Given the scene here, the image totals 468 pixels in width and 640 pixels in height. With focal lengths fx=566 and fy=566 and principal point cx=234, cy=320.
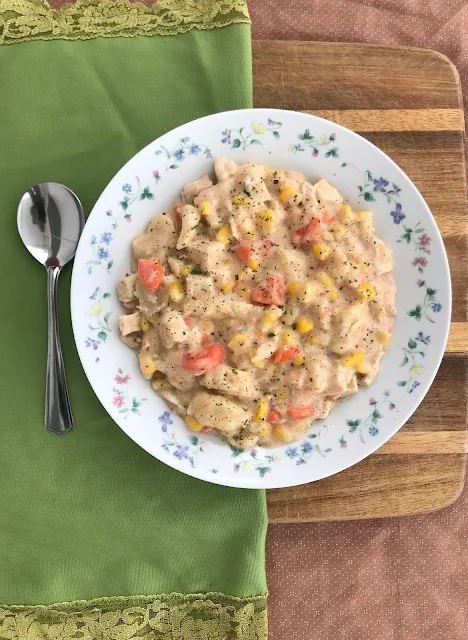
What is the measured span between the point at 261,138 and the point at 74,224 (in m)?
1.22

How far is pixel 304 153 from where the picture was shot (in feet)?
10.4

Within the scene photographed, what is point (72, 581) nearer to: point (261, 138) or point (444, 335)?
point (444, 335)

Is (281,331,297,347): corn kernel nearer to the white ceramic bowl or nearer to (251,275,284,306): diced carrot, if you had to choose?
(251,275,284,306): diced carrot

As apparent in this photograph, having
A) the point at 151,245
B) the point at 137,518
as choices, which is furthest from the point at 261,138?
the point at 137,518

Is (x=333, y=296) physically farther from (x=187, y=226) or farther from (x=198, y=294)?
(x=187, y=226)

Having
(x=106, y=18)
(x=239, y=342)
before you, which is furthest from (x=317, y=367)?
(x=106, y=18)

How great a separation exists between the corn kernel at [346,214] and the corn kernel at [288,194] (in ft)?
0.94

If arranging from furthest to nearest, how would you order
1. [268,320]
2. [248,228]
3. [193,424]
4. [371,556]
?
1. [371,556]
2. [193,424]
3. [248,228]
4. [268,320]

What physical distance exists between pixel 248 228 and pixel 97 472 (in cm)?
173

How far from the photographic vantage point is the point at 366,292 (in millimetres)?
2990

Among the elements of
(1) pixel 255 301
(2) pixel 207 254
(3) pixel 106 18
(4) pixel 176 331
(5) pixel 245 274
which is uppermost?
(3) pixel 106 18

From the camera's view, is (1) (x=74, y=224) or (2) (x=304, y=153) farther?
(1) (x=74, y=224)

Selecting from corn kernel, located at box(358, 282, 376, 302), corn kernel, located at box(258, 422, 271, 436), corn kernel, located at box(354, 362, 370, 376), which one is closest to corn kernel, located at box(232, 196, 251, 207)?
corn kernel, located at box(358, 282, 376, 302)

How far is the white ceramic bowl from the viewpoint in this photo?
3.06 metres
